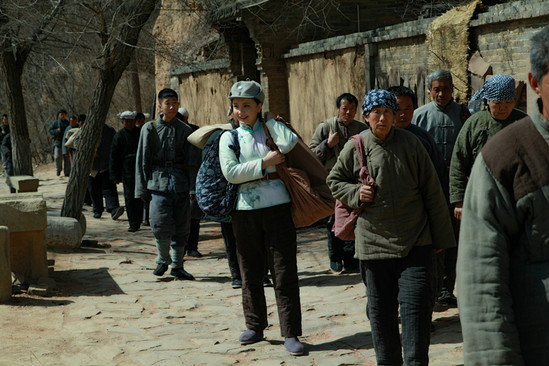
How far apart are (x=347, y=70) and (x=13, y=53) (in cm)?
718

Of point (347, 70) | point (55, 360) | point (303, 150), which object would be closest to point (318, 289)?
point (303, 150)

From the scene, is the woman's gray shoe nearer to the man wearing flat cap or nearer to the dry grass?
the dry grass

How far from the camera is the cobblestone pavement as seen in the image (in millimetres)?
5789

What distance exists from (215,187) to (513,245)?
11.9 ft

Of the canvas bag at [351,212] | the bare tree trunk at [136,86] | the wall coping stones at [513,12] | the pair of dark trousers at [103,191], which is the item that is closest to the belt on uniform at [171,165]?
the wall coping stones at [513,12]

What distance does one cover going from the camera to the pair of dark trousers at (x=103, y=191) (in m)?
14.4

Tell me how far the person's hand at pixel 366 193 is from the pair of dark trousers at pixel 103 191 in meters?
10.3

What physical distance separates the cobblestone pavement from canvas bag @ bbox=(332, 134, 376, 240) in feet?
3.55

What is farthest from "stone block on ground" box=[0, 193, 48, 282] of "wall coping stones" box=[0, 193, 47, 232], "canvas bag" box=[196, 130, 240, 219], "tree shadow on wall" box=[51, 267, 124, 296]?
"canvas bag" box=[196, 130, 240, 219]

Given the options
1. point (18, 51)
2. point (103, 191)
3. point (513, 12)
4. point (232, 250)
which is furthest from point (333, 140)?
point (18, 51)

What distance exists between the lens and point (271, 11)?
14.2 meters

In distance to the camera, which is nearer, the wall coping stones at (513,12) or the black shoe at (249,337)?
the black shoe at (249,337)

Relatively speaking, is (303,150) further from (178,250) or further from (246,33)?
(246,33)

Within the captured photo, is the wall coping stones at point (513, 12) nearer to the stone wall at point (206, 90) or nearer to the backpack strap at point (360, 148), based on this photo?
the backpack strap at point (360, 148)
